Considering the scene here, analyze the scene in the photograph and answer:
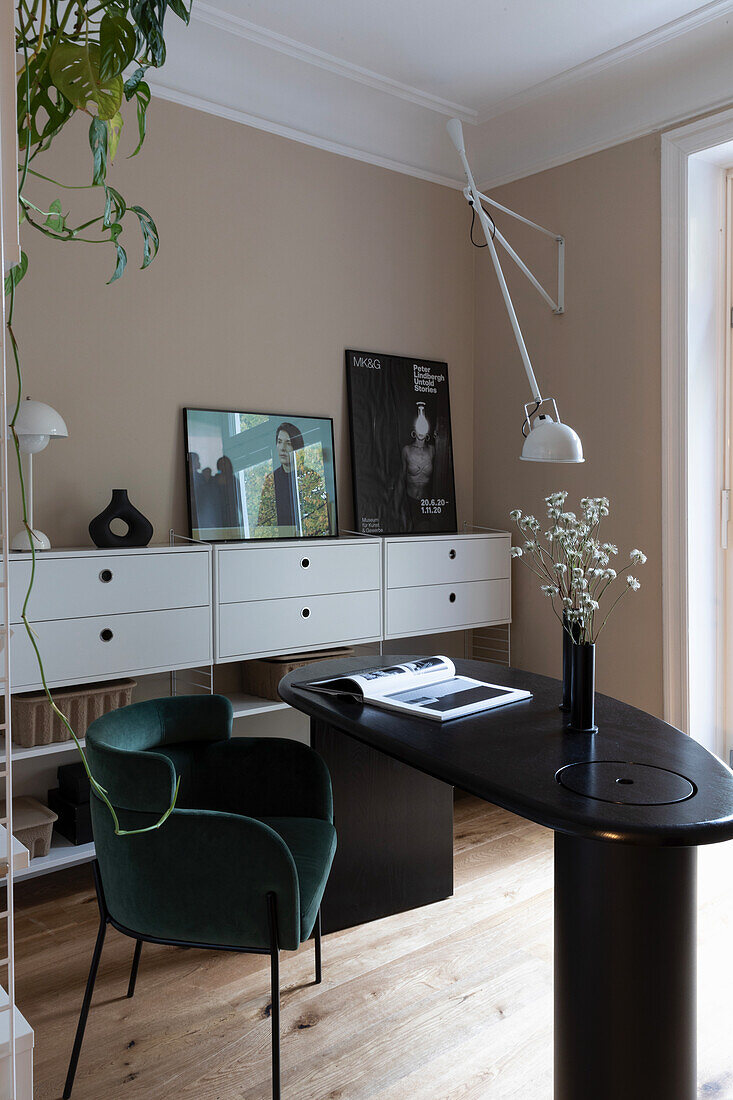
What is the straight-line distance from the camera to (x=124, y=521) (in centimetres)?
282

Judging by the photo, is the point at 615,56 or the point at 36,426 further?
the point at 615,56

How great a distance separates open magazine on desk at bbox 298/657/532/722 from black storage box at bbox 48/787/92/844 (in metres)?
0.95

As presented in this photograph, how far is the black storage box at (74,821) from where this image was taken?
272cm

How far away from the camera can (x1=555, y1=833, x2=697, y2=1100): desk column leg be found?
1.45m

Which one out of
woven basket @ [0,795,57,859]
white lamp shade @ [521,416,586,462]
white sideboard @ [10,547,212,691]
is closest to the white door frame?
white lamp shade @ [521,416,586,462]

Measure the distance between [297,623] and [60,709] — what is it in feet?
2.76

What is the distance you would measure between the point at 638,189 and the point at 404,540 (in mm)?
1615

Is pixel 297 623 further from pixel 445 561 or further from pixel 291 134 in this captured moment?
pixel 291 134

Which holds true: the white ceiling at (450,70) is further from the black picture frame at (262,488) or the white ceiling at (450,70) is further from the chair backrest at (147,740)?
the chair backrest at (147,740)

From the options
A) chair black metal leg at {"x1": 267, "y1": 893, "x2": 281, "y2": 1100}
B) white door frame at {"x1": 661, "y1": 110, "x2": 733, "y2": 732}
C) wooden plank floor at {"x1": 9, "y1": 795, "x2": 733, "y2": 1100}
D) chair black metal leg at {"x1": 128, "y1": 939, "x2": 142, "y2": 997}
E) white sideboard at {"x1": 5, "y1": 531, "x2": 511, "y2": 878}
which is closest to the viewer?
chair black metal leg at {"x1": 267, "y1": 893, "x2": 281, "y2": 1100}

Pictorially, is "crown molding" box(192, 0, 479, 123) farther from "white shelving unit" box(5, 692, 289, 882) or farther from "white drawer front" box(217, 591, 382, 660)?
"white shelving unit" box(5, 692, 289, 882)

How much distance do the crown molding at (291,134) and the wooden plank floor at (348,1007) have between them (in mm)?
2743

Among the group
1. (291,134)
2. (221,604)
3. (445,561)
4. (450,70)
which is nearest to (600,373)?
(445,561)

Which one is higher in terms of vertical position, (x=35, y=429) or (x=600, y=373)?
(x=600, y=373)
